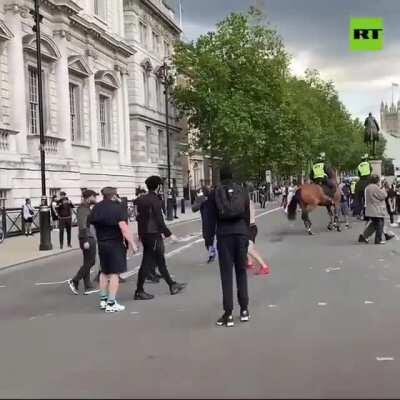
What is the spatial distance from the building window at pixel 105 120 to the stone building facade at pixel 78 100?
7 centimetres

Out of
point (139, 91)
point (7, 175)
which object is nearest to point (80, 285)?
point (7, 175)

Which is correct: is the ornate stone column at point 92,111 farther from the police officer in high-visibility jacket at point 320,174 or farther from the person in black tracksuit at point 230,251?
the person in black tracksuit at point 230,251

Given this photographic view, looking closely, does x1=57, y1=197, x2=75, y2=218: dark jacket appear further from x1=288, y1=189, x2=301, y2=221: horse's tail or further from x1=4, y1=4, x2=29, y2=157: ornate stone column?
x1=4, y1=4, x2=29, y2=157: ornate stone column

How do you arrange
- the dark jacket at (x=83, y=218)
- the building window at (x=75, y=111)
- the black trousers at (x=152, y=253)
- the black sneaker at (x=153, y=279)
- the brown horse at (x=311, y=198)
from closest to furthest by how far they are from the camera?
the black trousers at (x=152, y=253), the dark jacket at (x=83, y=218), the black sneaker at (x=153, y=279), the brown horse at (x=311, y=198), the building window at (x=75, y=111)

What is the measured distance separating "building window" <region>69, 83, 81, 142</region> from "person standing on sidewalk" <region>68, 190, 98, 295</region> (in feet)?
86.9

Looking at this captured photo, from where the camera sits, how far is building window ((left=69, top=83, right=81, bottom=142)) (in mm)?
37812

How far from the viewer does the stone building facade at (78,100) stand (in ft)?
98.0

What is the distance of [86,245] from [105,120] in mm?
33252

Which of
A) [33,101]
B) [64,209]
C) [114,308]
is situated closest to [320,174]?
[64,209]

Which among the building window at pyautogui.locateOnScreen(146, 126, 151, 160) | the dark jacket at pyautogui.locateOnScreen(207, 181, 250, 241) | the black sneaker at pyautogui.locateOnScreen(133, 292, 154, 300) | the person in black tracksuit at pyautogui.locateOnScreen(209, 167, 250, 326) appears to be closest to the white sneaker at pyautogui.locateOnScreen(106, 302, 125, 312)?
the black sneaker at pyautogui.locateOnScreen(133, 292, 154, 300)

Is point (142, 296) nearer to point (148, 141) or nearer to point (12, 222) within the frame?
point (12, 222)

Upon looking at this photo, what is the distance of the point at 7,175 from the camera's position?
28.5m

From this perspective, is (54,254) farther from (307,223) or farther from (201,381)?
(201,381)

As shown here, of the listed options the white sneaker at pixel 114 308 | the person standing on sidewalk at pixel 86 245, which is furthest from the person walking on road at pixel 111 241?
the person standing on sidewalk at pixel 86 245
